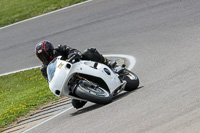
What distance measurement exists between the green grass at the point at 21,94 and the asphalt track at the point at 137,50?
2.99 feet

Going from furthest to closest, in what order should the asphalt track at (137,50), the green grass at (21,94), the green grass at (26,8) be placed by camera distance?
1. the green grass at (26,8)
2. the green grass at (21,94)
3. the asphalt track at (137,50)

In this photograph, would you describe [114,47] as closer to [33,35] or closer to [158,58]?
[158,58]

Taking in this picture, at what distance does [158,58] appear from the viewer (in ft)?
36.3

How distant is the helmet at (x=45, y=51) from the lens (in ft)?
27.8

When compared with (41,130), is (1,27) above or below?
below

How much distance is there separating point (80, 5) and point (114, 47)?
195 inches

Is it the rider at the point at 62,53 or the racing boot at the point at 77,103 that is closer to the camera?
the rider at the point at 62,53

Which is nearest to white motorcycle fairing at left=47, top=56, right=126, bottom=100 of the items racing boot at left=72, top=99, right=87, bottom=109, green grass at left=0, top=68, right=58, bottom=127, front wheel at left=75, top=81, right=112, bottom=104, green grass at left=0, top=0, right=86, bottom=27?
front wheel at left=75, top=81, right=112, bottom=104

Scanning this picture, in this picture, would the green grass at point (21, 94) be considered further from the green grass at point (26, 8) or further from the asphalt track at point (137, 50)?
the green grass at point (26, 8)

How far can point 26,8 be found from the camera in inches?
795

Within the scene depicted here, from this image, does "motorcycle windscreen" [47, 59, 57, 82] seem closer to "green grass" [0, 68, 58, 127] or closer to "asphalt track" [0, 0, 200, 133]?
"asphalt track" [0, 0, 200, 133]

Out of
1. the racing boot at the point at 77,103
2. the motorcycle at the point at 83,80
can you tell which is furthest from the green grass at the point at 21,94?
the motorcycle at the point at 83,80

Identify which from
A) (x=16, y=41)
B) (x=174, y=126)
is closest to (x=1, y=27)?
Answer: (x=16, y=41)

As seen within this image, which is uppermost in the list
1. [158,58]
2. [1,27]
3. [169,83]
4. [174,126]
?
[174,126]
